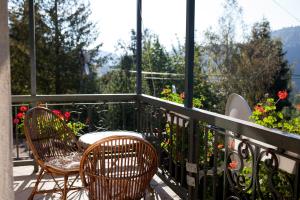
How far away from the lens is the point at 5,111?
911mm

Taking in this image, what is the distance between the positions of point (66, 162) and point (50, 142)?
32 centimetres

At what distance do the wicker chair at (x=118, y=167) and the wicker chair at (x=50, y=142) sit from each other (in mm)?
655

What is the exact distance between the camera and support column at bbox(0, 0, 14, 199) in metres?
0.90

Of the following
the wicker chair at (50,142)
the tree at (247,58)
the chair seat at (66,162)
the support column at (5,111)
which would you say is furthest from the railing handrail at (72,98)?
the tree at (247,58)

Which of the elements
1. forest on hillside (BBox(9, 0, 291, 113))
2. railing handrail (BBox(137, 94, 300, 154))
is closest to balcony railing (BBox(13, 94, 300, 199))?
railing handrail (BBox(137, 94, 300, 154))

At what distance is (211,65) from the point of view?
485 inches

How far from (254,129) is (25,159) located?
9.67ft

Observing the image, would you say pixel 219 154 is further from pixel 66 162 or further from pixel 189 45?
pixel 66 162

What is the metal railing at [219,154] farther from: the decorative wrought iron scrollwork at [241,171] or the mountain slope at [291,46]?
the mountain slope at [291,46]

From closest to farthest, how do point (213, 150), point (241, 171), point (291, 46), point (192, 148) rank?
point (241, 171) → point (213, 150) → point (192, 148) → point (291, 46)

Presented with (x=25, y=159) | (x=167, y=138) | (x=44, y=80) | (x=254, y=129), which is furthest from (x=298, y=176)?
(x=44, y=80)

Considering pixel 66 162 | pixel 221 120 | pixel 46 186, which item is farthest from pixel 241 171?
pixel 46 186

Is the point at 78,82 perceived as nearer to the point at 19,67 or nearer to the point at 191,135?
the point at 19,67

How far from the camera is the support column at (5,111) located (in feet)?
2.94
